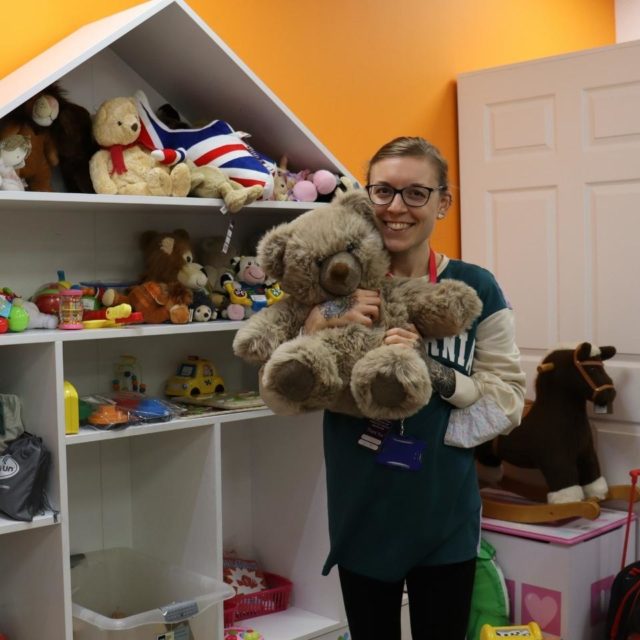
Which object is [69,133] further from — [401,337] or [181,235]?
[401,337]

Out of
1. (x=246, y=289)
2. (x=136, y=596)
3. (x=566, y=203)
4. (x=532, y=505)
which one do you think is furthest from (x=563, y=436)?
(x=136, y=596)

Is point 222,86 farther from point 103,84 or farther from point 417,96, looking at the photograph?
point 417,96

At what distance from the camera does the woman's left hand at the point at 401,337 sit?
1.59 m

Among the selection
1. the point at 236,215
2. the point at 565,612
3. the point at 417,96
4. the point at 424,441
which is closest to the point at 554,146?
the point at 417,96

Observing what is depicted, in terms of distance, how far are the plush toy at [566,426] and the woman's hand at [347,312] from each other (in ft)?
3.86

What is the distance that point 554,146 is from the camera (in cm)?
296

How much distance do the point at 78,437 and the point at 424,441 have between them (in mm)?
711

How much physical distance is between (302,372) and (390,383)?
141 mm

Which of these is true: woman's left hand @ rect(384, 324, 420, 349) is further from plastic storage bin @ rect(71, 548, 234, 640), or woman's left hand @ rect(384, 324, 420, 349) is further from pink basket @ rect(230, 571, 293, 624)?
pink basket @ rect(230, 571, 293, 624)

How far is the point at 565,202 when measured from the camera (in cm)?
293

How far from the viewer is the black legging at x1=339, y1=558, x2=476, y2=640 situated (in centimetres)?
166

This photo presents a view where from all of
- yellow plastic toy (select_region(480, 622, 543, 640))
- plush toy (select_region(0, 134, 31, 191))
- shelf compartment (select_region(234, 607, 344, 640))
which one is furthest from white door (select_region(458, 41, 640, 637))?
plush toy (select_region(0, 134, 31, 191))

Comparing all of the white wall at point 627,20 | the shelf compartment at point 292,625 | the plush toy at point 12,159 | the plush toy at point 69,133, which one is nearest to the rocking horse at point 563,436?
the shelf compartment at point 292,625

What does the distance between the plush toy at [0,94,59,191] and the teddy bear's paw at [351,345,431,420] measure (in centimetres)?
87
